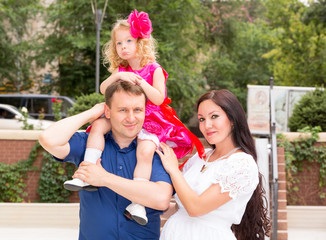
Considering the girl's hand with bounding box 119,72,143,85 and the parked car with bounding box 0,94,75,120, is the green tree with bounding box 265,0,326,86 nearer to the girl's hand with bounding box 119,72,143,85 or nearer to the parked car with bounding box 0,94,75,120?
the parked car with bounding box 0,94,75,120

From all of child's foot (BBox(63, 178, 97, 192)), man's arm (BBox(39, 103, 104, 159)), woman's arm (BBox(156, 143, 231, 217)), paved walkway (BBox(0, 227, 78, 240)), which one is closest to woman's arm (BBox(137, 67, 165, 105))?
man's arm (BBox(39, 103, 104, 159))

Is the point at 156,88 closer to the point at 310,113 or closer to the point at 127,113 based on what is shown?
the point at 127,113

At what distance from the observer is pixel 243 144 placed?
118 inches

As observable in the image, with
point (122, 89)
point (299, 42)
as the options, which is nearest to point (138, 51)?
point (122, 89)

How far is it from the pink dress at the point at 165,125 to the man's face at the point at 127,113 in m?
0.34

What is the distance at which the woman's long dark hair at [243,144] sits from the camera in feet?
9.62

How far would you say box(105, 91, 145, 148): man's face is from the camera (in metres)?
2.79

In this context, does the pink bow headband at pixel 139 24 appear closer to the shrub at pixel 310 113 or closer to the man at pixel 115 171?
the man at pixel 115 171

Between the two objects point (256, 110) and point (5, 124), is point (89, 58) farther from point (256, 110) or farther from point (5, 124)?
point (256, 110)

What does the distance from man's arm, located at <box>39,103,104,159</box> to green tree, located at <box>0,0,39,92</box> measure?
19.2m

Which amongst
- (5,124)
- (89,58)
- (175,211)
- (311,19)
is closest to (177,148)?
(175,211)

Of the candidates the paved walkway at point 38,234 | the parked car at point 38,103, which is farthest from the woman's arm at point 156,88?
the parked car at point 38,103

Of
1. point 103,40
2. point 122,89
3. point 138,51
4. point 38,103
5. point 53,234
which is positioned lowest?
point 53,234

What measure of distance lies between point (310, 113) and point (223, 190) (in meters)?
9.07
